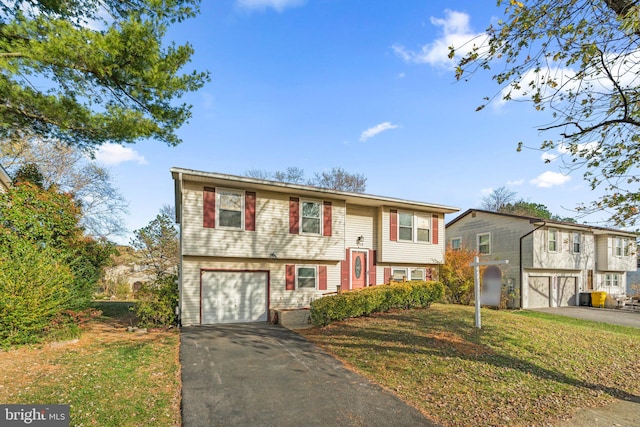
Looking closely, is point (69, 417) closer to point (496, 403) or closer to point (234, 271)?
point (496, 403)

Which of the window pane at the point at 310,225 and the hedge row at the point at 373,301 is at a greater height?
the window pane at the point at 310,225

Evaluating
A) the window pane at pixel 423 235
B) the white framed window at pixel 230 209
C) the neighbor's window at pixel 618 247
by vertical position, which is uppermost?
the white framed window at pixel 230 209

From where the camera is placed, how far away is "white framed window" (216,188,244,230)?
12.5 meters

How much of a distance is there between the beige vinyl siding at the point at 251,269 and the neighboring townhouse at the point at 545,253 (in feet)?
44.8

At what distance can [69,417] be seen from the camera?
465 centimetres

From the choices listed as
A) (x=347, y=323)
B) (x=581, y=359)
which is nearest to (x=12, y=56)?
(x=347, y=323)

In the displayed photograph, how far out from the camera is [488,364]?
708 centimetres

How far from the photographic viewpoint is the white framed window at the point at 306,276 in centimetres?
1422

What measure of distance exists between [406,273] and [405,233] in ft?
6.94

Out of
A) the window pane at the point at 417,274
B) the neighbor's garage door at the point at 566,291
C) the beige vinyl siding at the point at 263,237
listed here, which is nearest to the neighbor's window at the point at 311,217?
the beige vinyl siding at the point at 263,237

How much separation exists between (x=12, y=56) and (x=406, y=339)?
36.0ft

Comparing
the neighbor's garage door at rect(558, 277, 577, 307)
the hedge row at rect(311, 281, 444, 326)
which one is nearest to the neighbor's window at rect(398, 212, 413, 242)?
A: the hedge row at rect(311, 281, 444, 326)

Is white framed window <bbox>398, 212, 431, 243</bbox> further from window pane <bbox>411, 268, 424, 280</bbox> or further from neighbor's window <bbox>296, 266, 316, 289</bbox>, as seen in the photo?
neighbor's window <bbox>296, 266, 316, 289</bbox>

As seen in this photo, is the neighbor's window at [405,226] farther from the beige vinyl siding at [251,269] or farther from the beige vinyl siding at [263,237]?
the beige vinyl siding at [251,269]
